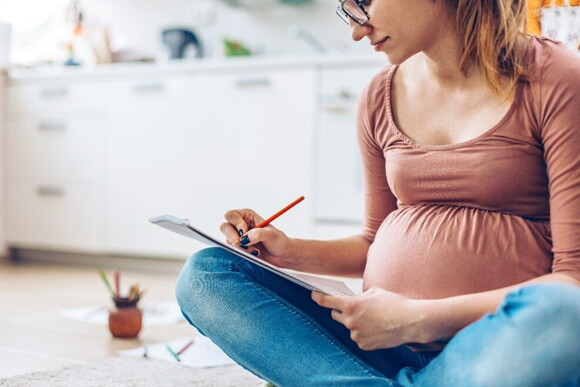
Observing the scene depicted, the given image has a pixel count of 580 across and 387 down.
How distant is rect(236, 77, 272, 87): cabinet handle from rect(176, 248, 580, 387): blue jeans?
2082 millimetres

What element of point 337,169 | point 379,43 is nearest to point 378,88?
point 379,43

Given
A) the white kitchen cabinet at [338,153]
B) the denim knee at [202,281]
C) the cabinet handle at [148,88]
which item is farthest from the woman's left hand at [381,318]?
the cabinet handle at [148,88]

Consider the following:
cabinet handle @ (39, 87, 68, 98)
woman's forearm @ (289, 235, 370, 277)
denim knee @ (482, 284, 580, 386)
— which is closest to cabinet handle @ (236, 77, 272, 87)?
cabinet handle @ (39, 87, 68, 98)

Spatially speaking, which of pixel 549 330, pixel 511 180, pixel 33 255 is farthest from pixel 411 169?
pixel 33 255

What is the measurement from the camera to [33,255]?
13.5 ft

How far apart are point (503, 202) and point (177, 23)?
131 inches

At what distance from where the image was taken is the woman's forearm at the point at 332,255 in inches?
54.1

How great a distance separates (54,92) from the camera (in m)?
3.91

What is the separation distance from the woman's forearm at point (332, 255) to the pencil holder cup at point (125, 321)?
0.87 m

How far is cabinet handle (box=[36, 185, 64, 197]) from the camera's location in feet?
13.0

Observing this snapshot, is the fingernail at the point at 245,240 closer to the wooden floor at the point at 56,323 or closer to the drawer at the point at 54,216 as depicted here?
the wooden floor at the point at 56,323

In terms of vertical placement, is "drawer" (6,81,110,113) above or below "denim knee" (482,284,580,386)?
below

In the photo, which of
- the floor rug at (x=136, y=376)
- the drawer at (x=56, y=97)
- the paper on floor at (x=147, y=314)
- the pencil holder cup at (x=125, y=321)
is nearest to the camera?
the floor rug at (x=136, y=376)

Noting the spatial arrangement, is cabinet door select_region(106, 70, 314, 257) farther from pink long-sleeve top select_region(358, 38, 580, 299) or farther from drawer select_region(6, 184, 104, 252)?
pink long-sleeve top select_region(358, 38, 580, 299)
